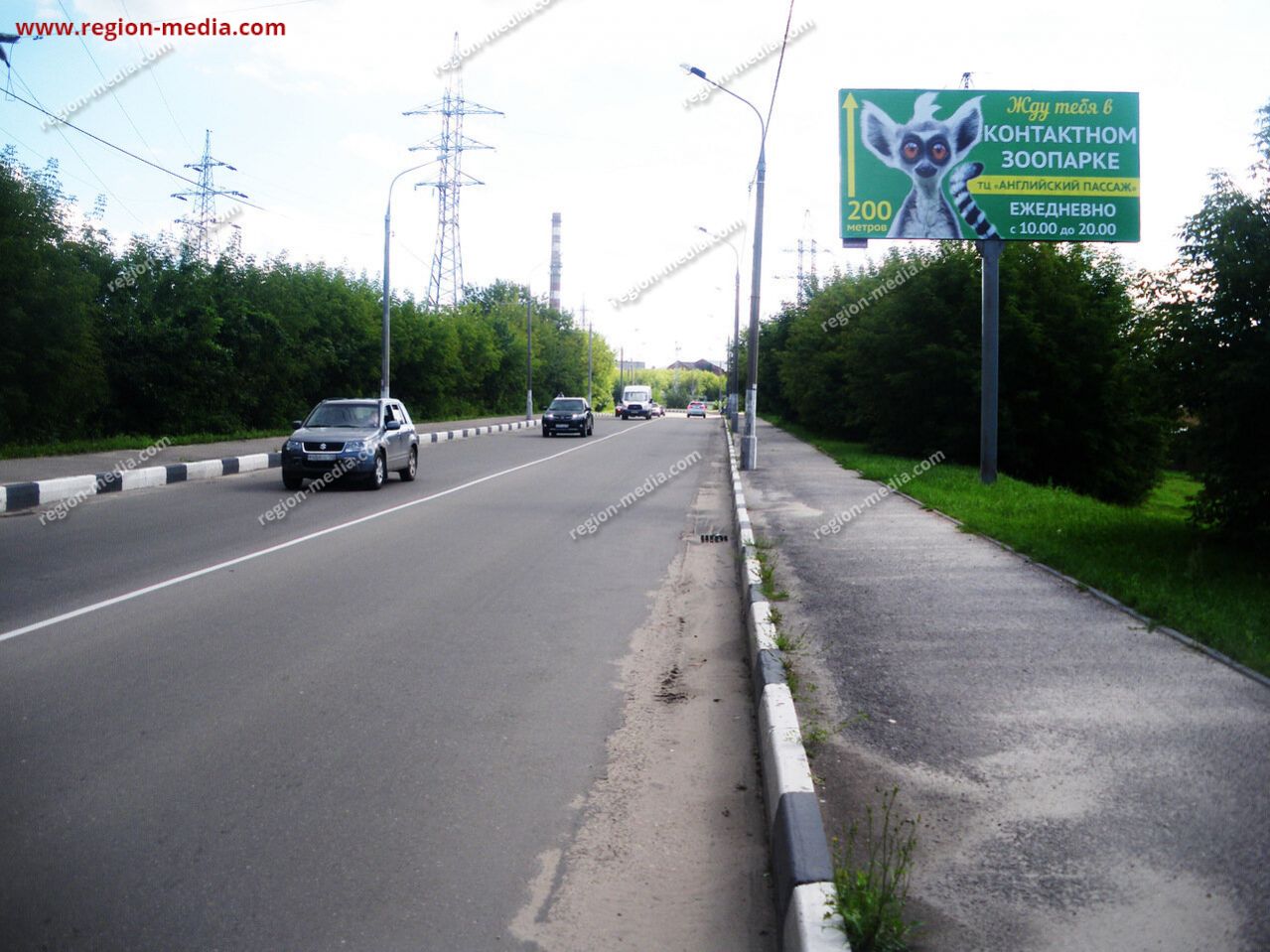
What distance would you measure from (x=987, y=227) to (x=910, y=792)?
15.0 m

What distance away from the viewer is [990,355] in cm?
1817

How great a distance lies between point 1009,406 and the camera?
895 inches

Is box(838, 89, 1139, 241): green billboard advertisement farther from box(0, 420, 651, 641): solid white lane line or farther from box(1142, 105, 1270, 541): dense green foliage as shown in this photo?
box(0, 420, 651, 641): solid white lane line

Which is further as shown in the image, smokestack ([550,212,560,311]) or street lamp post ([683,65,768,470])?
smokestack ([550,212,560,311])

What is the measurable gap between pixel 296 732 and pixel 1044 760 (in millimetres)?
3377

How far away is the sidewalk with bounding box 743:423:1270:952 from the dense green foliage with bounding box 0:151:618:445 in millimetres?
19784

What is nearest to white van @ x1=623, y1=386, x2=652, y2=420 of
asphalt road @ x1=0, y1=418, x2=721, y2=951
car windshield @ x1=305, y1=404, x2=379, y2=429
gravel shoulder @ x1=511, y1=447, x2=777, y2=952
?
car windshield @ x1=305, y1=404, x2=379, y2=429

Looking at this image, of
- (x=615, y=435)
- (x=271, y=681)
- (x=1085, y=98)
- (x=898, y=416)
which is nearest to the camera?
(x=271, y=681)

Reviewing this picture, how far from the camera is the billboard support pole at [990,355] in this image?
59.0 ft

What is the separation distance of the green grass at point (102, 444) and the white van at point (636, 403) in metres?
41.9

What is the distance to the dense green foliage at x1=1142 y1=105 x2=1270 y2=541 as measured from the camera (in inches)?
397

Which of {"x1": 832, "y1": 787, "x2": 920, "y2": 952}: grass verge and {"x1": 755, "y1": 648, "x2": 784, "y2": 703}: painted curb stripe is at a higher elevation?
{"x1": 755, "y1": 648, "x2": 784, "y2": 703}: painted curb stripe

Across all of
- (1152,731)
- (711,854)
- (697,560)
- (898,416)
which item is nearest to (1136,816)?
(1152,731)

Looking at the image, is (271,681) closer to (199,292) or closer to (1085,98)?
(1085,98)
